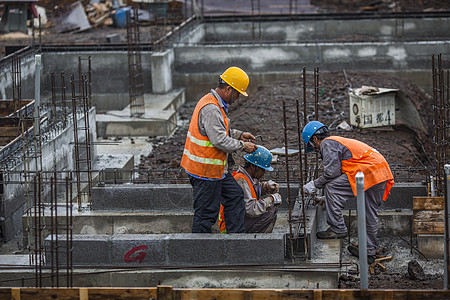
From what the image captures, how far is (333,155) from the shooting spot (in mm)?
8141

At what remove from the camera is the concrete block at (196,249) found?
7711mm

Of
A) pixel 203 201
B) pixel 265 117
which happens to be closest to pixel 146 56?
pixel 265 117

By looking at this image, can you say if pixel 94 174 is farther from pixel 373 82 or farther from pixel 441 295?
pixel 373 82

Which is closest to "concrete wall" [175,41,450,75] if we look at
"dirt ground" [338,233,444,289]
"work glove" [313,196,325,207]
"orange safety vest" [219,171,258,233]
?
"dirt ground" [338,233,444,289]

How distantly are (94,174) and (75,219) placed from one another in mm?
2569

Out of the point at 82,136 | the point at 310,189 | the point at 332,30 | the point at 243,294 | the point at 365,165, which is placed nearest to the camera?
the point at 243,294

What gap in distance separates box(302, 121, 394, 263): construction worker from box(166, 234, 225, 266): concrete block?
48.5 inches

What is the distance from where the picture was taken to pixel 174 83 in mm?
19578

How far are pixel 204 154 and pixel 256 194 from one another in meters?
0.80

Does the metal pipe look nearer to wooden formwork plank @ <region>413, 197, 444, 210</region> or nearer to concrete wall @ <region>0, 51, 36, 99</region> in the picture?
wooden formwork plank @ <region>413, 197, 444, 210</region>

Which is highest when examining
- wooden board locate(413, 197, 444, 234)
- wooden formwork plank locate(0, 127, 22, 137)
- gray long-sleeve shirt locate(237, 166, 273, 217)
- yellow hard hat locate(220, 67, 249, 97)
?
yellow hard hat locate(220, 67, 249, 97)

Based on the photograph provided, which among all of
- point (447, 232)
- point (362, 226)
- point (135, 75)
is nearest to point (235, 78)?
point (362, 226)

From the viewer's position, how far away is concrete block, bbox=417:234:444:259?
27.8ft

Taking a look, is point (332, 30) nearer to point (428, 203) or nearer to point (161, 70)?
point (161, 70)
